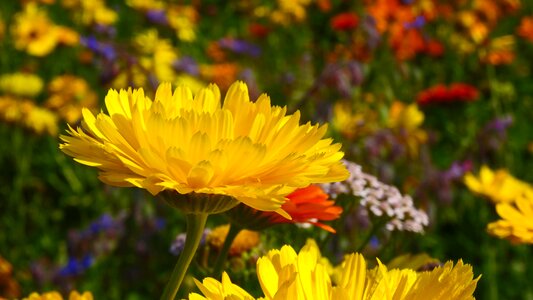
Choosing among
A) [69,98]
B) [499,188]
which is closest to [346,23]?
[69,98]

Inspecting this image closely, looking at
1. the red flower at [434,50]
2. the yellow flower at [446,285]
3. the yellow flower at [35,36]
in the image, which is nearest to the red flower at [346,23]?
the red flower at [434,50]

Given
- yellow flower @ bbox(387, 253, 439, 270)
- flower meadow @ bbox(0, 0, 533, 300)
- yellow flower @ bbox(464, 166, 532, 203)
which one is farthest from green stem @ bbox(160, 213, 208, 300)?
yellow flower @ bbox(464, 166, 532, 203)

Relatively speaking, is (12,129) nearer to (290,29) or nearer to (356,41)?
(356,41)

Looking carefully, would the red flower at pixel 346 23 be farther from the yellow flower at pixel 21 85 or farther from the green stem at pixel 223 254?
the green stem at pixel 223 254

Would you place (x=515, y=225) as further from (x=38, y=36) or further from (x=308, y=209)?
(x=38, y=36)

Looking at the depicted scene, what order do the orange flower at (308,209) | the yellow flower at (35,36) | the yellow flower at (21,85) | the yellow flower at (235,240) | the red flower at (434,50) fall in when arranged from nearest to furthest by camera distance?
the orange flower at (308,209)
the yellow flower at (235,240)
the yellow flower at (21,85)
the yellow flower at (35,36)
the red flower at (434,50)

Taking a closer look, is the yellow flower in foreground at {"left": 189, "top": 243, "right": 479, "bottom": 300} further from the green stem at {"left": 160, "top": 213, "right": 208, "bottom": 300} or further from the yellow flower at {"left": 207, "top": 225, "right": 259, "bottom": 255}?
the yellow flower at {"left": 207, "top": 225, "right": 259, "bottom": 255}

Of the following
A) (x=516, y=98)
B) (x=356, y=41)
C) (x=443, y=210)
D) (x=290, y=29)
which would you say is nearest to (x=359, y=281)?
(x=443, y=210)
